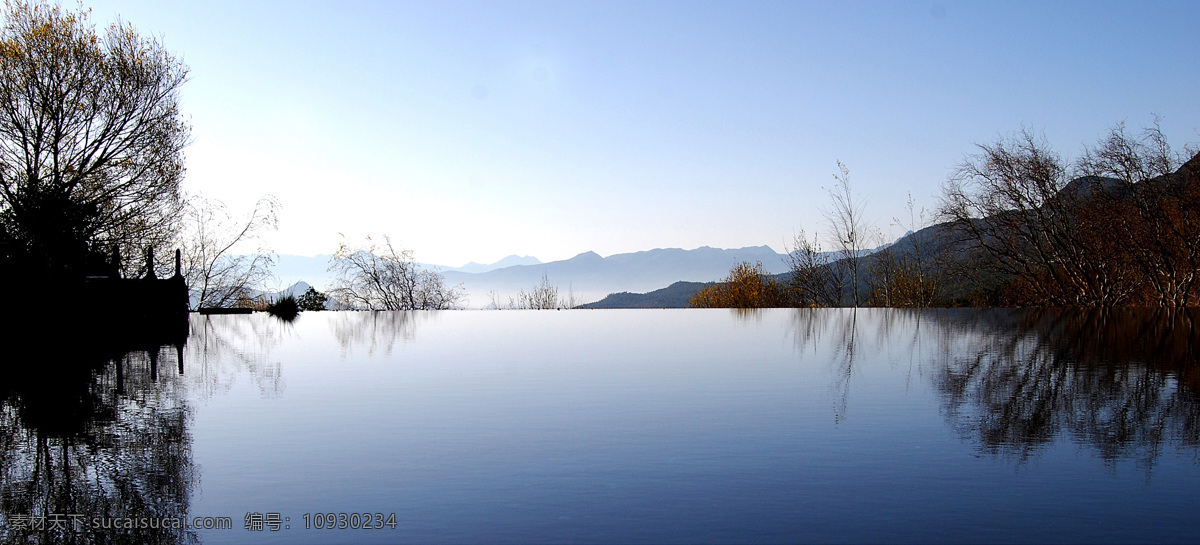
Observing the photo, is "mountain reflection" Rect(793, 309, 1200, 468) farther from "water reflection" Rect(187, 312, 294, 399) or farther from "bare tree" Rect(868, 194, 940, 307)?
"bare tree" Rect(868, 194, 940, 307)

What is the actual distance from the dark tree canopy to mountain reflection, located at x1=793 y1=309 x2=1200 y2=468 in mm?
11391

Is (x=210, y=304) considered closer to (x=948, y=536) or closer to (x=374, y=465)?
(x=374, y=465)

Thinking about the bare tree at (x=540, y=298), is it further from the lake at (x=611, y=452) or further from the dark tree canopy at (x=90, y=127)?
the lake at (x=611, y=452)

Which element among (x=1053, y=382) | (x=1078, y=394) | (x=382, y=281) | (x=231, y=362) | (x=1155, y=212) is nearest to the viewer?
(x=1078, y=394)

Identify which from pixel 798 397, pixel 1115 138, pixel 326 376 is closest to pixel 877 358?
pixel 798 397

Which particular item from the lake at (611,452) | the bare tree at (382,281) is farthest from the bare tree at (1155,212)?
the bare tree at (382,281)

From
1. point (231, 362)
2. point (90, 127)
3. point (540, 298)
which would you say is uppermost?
point (90, 127)

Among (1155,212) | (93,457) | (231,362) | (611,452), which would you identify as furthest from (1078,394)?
(1155,212)

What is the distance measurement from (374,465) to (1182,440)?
8.07ft

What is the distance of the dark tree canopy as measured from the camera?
40.0 ft

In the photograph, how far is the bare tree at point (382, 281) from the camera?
58.8 ft

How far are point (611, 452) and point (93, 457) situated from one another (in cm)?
153

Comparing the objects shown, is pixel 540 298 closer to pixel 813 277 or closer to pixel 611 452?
pixel 813 277

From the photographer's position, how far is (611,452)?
7.30 ft
